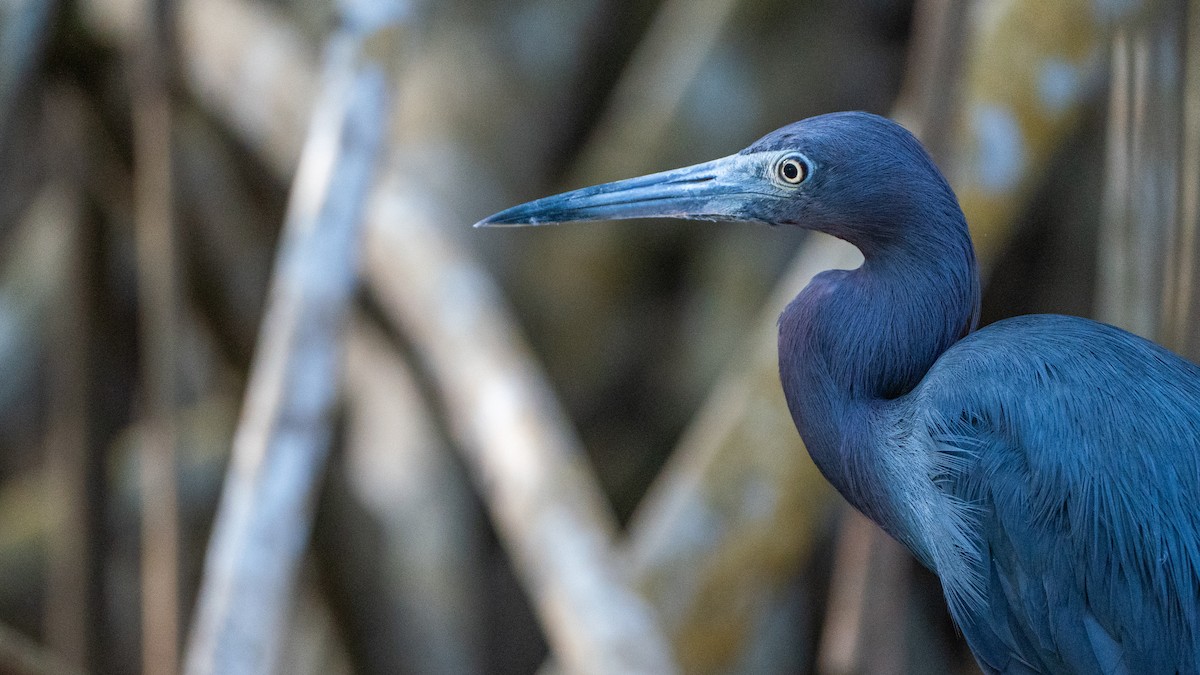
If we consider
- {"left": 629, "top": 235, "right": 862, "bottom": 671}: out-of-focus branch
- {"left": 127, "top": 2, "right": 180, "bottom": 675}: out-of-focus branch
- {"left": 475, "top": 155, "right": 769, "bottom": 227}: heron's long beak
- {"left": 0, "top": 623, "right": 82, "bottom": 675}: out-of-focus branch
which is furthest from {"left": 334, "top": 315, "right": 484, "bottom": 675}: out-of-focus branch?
{"left": 475, "top": 155, "right": 769, "bottom": 227}: heron's long beak

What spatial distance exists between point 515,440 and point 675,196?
0.95 m

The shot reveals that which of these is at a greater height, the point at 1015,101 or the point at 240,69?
the point at 1015,101

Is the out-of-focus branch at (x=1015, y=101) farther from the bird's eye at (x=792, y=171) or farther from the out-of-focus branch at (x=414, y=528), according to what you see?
the out-of-focus branch at (x=414, y=528)

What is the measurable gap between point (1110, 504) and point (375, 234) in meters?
1.75

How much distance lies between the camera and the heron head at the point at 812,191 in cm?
122

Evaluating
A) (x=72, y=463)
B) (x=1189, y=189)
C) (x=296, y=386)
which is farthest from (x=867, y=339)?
(x=72, y=463)

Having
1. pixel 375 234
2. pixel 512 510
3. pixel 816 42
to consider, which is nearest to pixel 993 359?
pixel 512 510

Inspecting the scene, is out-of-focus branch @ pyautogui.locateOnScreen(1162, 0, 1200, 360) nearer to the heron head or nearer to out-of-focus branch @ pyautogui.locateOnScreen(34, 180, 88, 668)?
the heron head

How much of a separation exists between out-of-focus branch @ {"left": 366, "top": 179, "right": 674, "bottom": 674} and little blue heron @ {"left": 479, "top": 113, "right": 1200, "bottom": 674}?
28.5 inches

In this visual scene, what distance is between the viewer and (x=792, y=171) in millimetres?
1263

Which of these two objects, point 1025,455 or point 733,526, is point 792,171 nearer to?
point 1025,455

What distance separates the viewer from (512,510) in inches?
84.0

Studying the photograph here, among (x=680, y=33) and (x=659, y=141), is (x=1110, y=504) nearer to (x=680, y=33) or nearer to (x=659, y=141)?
(x=659, y=141)

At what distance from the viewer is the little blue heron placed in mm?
1218
